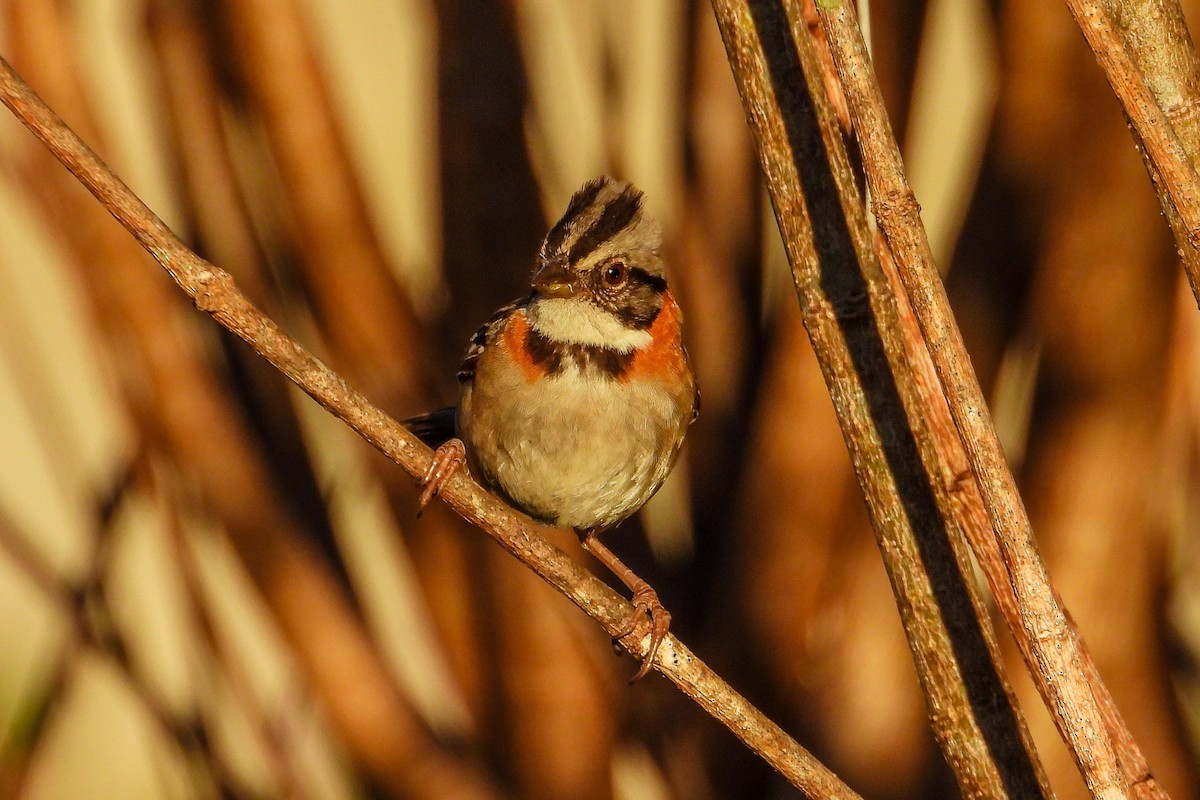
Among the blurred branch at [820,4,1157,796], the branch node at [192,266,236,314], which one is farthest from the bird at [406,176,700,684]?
the blurred branch at [820,4,1157,796]

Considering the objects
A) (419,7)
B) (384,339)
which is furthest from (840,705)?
(419,7)

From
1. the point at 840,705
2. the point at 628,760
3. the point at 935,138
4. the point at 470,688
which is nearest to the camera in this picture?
the point at 840,705

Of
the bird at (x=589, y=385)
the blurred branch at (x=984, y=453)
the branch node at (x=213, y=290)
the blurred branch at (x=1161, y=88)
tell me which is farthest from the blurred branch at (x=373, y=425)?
the blurred branch at (x=1161, y=88)

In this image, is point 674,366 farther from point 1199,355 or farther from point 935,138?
point 935,138

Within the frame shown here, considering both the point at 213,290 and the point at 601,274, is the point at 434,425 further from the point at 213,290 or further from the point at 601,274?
the point at 213,290

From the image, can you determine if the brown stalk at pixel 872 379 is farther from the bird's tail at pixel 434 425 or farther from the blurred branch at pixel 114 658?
the blurred branch at pixel 114 658

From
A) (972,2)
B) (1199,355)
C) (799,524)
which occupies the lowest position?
(799,524)

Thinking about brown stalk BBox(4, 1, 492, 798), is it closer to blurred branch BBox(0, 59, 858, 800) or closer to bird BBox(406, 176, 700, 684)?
bird BBox(406, 176, 700, 684)
